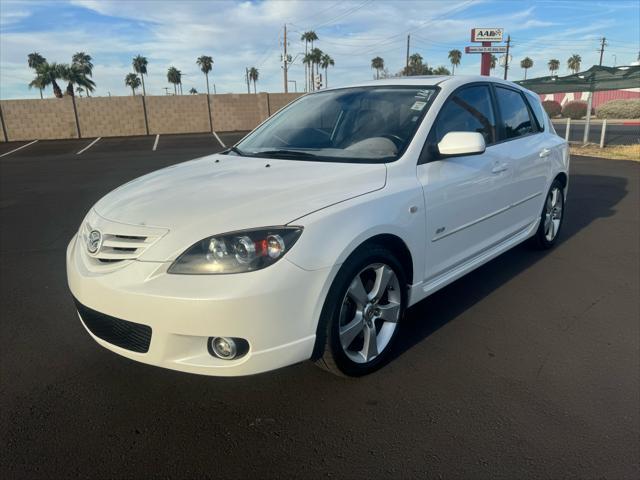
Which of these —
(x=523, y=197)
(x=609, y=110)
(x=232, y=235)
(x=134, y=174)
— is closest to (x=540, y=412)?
(x=232, y=235)

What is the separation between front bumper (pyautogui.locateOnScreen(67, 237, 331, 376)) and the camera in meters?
2.14

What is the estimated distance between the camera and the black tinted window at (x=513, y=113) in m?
4.17

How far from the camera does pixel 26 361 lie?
9.98ft

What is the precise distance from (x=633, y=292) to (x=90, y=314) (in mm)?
4160

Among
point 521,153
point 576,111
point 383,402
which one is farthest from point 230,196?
point 576,111

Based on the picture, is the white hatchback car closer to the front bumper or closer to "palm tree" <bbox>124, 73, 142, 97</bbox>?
the front bumper

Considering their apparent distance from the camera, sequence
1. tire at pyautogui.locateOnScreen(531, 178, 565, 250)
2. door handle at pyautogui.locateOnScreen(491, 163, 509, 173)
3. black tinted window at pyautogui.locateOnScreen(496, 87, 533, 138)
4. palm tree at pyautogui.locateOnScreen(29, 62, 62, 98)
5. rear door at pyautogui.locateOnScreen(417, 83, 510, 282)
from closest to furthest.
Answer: rear door at pyautogui.locateOnScreen(417, 83, 510, 282) < door handle at pyautogui.locateOnScreen(491, 163, 509, 173) < black tinted window at pyautogui.locateOnScreen(496, 87, 533, 138) < tire at pyautogui.locateOnScreen(531, 178, 565, 250) < palm tree at pyautogui.locateOnScreen(29, 62, 62, 98)

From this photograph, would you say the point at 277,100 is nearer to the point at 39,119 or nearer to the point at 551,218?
the point at 39,119

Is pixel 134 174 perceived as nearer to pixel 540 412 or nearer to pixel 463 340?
pixel 463 340

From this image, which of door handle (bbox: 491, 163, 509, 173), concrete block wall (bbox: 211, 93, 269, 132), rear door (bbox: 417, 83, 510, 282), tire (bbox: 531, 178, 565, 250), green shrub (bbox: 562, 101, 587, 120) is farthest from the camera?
green shrub (bbox: 562, 101, 587, 120)

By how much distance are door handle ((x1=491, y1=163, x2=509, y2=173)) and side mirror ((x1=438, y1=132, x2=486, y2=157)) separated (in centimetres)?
70

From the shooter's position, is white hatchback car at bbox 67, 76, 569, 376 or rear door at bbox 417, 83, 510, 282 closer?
white hatchback car at bbox 67, 76, 569, 376

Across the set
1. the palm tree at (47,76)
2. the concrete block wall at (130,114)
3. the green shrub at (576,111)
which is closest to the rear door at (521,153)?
the concrete block wall at (130,114)

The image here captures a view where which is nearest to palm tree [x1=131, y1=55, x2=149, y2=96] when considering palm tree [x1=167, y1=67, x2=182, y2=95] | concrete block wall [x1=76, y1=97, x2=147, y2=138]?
palm tree [x1=167, y1=67, x2=182, y2=95]
